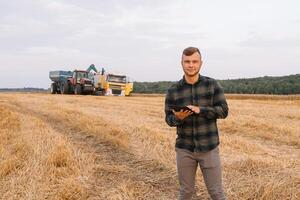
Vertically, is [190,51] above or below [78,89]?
above

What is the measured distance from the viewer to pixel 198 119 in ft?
14.8

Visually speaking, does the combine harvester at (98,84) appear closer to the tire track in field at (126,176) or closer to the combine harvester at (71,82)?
the combine harvester at (71,82)

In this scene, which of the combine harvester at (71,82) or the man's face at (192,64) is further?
the combine harvester at (71,82)

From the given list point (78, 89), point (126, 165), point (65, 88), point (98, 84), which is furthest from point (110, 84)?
point (126, 165)

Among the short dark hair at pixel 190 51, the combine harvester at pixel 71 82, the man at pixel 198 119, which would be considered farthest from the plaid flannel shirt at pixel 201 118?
the combine harvester at pixel 71 82

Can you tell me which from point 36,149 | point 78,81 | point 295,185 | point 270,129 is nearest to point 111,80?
point 78,81

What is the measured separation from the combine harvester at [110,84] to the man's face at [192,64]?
115 feet

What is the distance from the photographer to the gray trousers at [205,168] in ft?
14.9

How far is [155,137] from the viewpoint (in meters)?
10.0

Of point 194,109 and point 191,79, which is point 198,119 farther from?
point 191,79

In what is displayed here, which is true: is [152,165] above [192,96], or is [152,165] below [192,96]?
below

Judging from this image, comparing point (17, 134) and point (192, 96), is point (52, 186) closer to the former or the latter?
point (192, 96)

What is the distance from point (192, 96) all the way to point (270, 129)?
794cm

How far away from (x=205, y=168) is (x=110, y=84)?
35.2 meters
